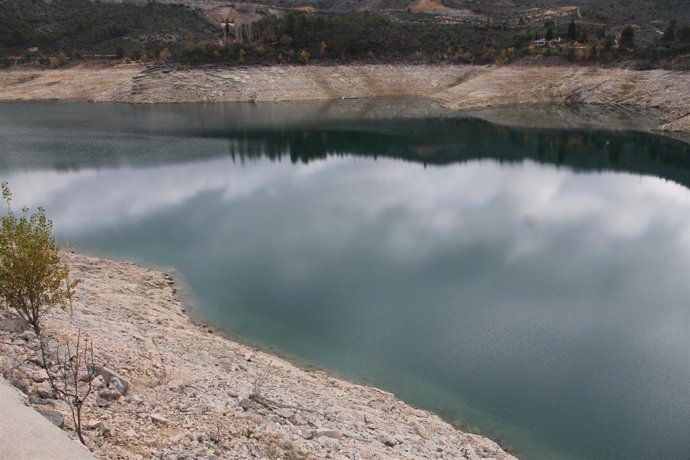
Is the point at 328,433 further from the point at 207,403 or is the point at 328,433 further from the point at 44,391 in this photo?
the point at 44,391

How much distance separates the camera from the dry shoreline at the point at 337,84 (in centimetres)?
6419

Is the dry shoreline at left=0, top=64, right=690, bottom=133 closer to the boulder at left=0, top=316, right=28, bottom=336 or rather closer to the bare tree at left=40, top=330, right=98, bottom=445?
the boulder at left=0, top=316, right=28, bottom=336

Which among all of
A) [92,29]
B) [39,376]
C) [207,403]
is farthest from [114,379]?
[92,29]

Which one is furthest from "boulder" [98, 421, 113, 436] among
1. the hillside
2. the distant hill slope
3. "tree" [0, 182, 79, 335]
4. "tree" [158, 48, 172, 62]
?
the distant hill slope

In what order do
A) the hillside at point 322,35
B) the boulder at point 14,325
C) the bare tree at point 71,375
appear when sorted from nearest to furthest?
1. the bare tree at point 71,375
2. the boulder at point 14,325
3. the hillside at point 322,35

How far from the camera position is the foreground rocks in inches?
344

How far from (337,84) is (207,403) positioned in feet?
214

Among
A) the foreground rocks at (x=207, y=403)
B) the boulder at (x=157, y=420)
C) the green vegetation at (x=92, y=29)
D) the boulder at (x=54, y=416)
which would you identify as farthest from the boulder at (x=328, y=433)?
the green vegetation at (x=92, y=29)

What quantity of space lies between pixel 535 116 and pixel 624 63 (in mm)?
13415

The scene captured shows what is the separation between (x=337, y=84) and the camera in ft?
236

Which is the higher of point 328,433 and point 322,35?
point 322,35

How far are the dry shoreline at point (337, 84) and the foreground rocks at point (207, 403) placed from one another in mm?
55044

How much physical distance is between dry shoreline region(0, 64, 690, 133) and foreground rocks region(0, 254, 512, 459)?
55.0 meters

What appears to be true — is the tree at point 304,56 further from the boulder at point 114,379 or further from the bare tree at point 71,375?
the boulder at point 114,379
